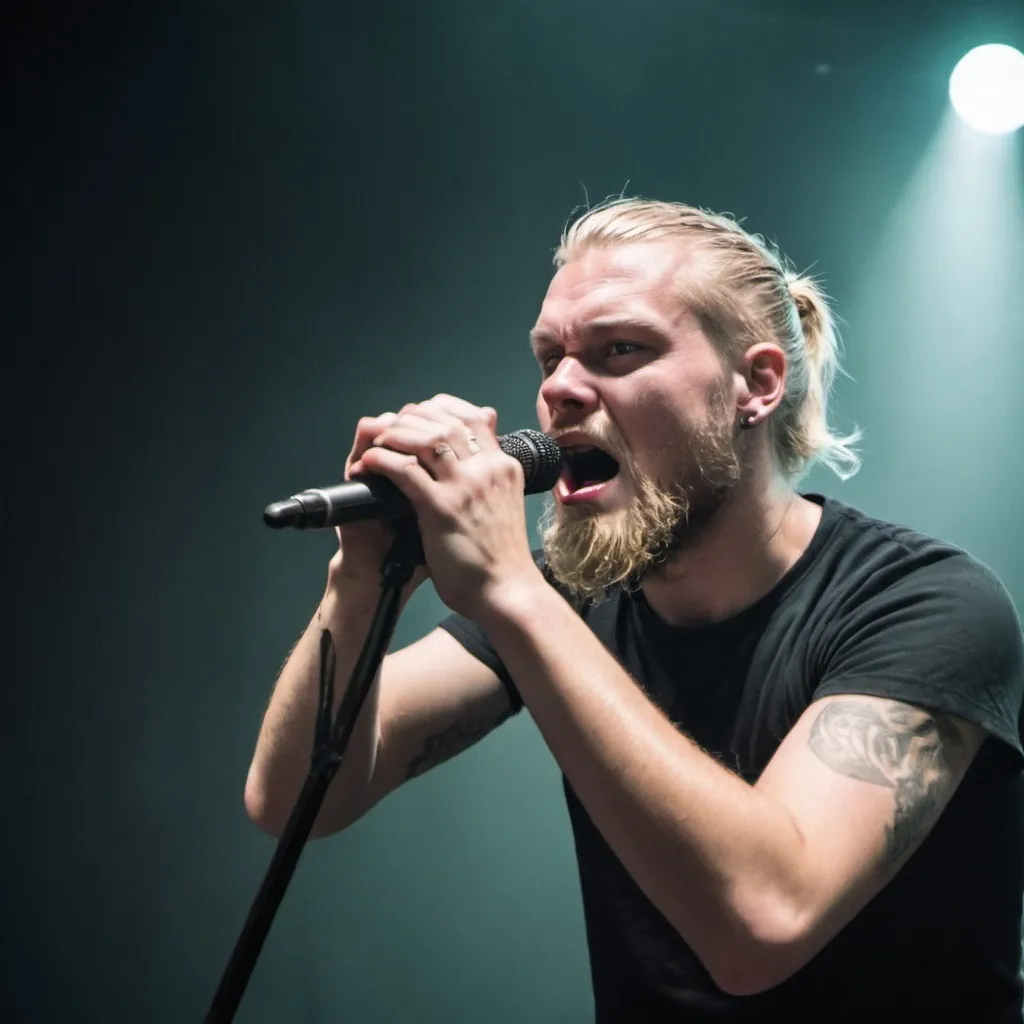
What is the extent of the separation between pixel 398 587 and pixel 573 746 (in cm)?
22

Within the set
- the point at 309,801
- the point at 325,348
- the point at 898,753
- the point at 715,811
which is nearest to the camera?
the point at 309,801

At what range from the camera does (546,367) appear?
61.9 inches

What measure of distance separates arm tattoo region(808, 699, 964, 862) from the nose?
0.51m

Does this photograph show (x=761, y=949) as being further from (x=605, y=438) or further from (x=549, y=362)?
(x=549, y=362)

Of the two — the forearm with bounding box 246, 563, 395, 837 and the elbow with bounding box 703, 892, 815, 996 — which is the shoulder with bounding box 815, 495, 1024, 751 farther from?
the forearm with bounding box 246, 563, 395, 837

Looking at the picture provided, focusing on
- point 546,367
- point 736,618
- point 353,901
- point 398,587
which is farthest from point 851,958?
point 353,901

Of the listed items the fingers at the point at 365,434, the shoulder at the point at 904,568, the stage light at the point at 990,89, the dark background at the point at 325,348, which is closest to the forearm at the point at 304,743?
the fingers at the point at 365,434

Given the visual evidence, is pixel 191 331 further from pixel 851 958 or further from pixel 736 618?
pixel 851 958

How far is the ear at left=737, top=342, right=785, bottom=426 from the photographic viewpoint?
5.16 ft

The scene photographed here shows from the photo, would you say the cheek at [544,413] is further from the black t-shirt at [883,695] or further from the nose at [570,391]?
the black t-shirt at [883,695]

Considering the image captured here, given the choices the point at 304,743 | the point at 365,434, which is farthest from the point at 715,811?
the point at 304,743

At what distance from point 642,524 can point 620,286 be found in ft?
1.11

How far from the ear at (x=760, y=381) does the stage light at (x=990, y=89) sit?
133cm

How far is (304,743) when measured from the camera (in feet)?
4.48
